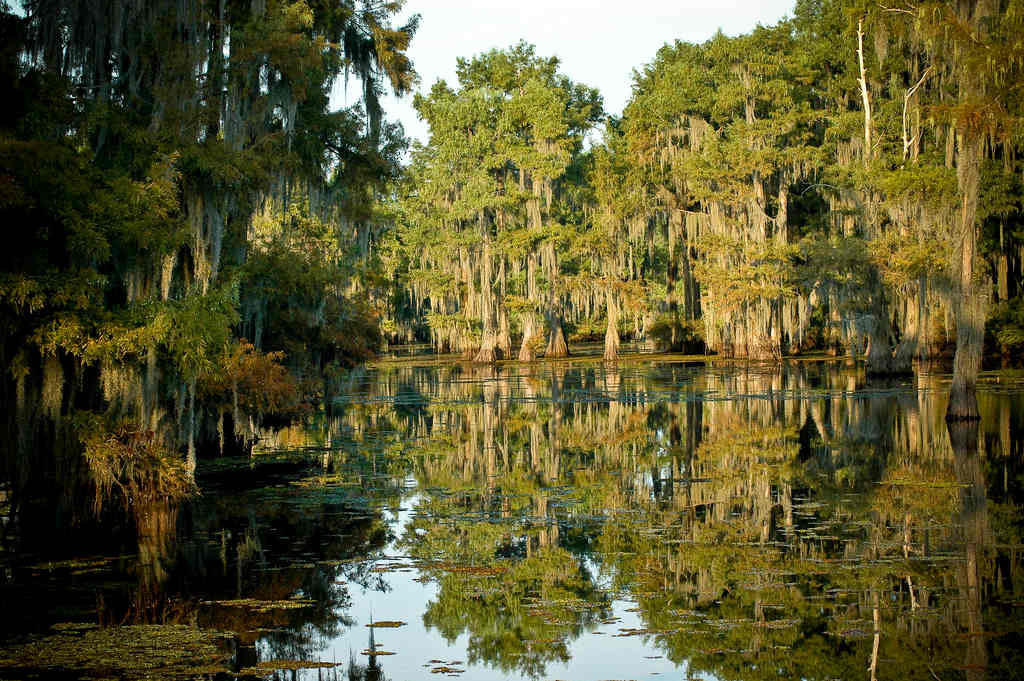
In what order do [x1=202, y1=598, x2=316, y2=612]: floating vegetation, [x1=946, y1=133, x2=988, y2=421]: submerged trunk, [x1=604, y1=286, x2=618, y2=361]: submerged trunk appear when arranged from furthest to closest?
[x1=604, y1=286, x2=618, y2=361]: submerged trunk → [x1=946, y1=133, x2=988, y2=421]: submerged trunk → [x1=202, y1=598, x2=316, y2=612]: floating vegetation

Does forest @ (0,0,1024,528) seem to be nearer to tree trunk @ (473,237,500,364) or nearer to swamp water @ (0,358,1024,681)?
swamp water @ (0,358,1024,681)

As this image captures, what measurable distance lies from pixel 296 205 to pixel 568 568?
27216 millimetres

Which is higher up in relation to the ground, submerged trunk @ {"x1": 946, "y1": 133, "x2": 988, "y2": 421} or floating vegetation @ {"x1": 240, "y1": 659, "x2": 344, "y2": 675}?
submerged trunk @ {"x1": 946, "y1": 133, "x2": 988, "y2": 421}

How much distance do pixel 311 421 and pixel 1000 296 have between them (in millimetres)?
23765

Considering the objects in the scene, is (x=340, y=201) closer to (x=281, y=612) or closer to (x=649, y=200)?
(x=281, y=612)

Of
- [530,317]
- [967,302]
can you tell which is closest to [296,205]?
[530,317]

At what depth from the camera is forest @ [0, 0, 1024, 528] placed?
11148 mm

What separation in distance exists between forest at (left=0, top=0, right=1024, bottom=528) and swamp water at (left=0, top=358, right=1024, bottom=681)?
5.38 feet

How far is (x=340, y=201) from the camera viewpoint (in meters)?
20.8

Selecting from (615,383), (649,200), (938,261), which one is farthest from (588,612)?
(649,200)

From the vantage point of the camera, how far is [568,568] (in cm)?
916

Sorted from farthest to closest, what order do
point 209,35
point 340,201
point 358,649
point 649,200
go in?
point 649,200 → point 340,201 → point 209,35 → point 358,649

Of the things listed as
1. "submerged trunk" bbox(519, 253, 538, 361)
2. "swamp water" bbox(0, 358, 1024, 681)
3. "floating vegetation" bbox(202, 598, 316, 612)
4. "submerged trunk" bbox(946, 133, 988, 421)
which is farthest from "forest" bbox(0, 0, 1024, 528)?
"submerged trunk" bbox(519, 253, 538, 361)

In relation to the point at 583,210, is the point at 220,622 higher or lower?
lower
